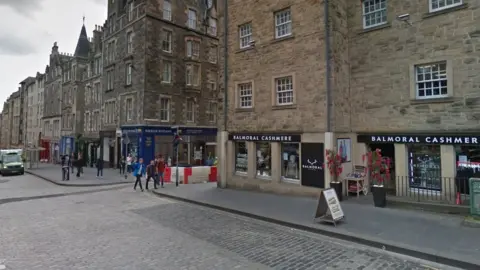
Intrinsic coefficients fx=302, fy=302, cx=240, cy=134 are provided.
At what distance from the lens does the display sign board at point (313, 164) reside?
41.0 feet

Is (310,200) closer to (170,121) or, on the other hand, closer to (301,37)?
(301,37)

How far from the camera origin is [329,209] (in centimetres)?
851

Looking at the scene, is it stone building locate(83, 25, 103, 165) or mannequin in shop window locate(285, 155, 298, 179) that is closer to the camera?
mannequin in shop window locate(285, 155, 298, 179)

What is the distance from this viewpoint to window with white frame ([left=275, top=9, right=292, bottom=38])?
46.4 feet

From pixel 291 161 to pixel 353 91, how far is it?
4.18 metres

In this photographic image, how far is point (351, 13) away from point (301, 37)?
2.52m

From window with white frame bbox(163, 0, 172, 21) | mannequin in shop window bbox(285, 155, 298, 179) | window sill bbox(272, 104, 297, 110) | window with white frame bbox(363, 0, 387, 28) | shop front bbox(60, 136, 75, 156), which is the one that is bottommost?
mannequin in shop window bbox(285, 155, 298, 179)

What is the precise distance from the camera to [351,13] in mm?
13523

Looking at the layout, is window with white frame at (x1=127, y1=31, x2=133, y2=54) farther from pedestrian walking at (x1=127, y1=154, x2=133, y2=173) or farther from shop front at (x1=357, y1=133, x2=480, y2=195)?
shop front at (x1=357, y1=133, x2=480, y2=195)

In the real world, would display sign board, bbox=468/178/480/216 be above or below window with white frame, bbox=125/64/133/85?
below

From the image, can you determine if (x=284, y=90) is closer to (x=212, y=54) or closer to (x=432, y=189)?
(x=432, y=189)

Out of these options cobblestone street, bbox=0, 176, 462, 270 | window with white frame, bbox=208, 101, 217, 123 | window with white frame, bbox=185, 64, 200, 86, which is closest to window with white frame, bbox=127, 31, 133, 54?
window with white frame, bbox=185, 64, 200, 86

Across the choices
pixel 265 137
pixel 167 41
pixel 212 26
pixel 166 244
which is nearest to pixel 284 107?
pixel 265 137

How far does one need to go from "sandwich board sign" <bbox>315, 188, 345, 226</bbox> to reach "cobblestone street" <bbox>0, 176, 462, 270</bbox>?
0.79 m
